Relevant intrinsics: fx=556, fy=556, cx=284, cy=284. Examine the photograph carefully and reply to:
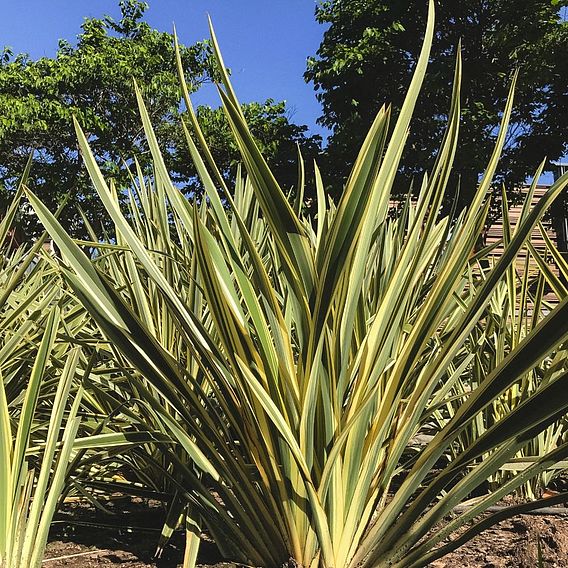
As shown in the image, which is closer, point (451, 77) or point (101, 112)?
point (451, 77)

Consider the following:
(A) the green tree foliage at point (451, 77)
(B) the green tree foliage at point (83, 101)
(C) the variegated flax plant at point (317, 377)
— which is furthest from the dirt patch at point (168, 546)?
(B) the green tree foliage at point (83, 101)

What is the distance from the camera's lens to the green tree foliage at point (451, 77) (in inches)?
324

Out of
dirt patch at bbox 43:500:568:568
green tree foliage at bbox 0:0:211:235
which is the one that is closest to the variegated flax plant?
dirt patch at bbox 43:500:568:568

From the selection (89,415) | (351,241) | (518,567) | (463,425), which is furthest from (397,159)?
(89,415)

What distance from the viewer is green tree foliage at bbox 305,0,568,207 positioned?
822 cm

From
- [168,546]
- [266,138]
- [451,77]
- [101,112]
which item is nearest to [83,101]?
[101,112]

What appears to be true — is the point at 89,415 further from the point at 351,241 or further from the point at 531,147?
the point at 531,147

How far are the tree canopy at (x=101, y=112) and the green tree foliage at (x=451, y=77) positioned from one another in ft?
3.91

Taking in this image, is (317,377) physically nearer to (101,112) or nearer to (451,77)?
(451,77)

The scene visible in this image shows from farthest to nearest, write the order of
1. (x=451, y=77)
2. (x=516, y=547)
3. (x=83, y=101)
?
1. (x=83, y=101)
2. (x=451, y=77)
3. (x=516, y=547)

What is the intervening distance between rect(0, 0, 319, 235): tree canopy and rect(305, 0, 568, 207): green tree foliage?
1.19m

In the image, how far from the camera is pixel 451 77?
830 cm

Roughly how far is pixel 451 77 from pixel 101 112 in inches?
261

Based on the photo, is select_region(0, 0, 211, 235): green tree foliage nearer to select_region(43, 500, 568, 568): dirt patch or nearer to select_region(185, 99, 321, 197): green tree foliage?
select_region(185, 99, 321, 197): green tree foliage
